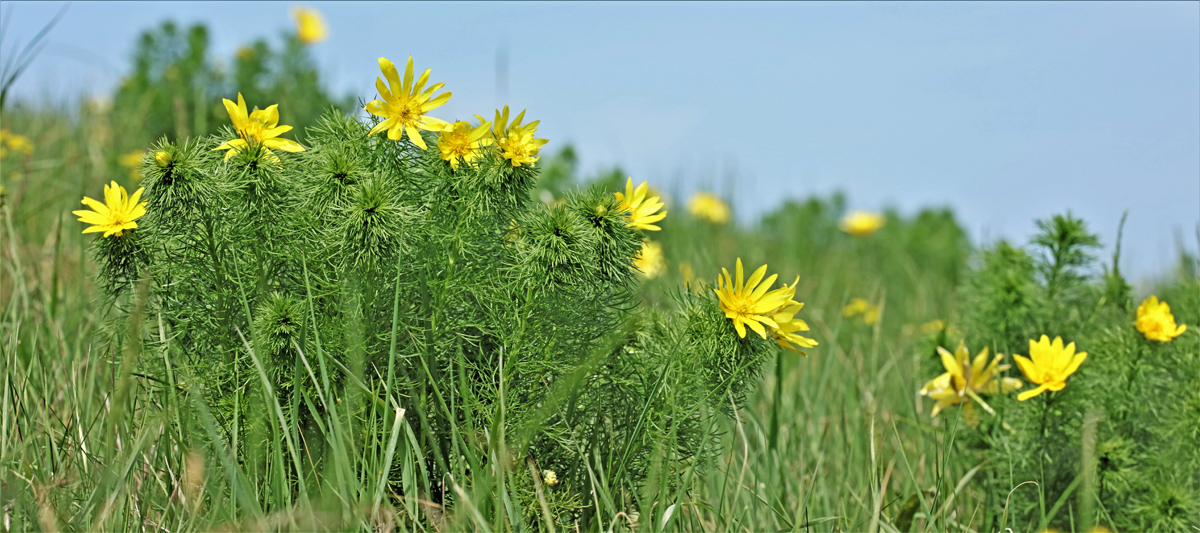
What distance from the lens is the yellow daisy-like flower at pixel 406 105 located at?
1.58 metres

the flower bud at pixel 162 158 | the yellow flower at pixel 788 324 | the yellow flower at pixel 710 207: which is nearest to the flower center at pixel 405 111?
the flower bud at pixel 162 158

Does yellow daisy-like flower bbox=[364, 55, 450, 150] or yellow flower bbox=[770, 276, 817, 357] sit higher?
yellow daisy-like flower bbox=[364, 55, 450, 150]

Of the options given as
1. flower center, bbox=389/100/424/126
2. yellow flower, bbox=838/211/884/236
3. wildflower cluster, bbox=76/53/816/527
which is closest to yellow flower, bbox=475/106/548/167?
wildflower cluster, bbox=76/53/816/527

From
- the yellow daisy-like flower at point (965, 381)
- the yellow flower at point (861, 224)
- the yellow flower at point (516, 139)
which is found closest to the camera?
the yellow flower at point (516, 139)

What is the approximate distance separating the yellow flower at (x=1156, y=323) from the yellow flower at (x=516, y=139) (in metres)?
1.63

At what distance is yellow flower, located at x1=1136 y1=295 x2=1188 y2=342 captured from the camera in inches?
84.2

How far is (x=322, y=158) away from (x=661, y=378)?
2.55 ft

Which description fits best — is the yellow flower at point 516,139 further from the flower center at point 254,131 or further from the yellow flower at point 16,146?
the yellow flower at point 16,146

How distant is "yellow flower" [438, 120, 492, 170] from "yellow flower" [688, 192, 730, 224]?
344 centimetres

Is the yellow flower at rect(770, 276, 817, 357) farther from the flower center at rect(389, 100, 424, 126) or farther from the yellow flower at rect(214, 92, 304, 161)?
the yellow flower at rect(214, 92, 304, 161)

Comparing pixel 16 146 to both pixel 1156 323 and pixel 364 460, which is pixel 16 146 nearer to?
pixel 364 460

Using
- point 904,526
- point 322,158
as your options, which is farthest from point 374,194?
point 904,526

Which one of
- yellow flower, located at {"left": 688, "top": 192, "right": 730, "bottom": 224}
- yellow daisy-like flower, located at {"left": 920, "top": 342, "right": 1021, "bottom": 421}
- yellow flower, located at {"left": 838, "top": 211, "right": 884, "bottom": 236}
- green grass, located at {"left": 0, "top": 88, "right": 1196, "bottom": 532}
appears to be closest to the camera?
Result: green grass, located at {"left": 0, "top": 88, "right": 1196, "bottom": 532}

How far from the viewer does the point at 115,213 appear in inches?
65.5
